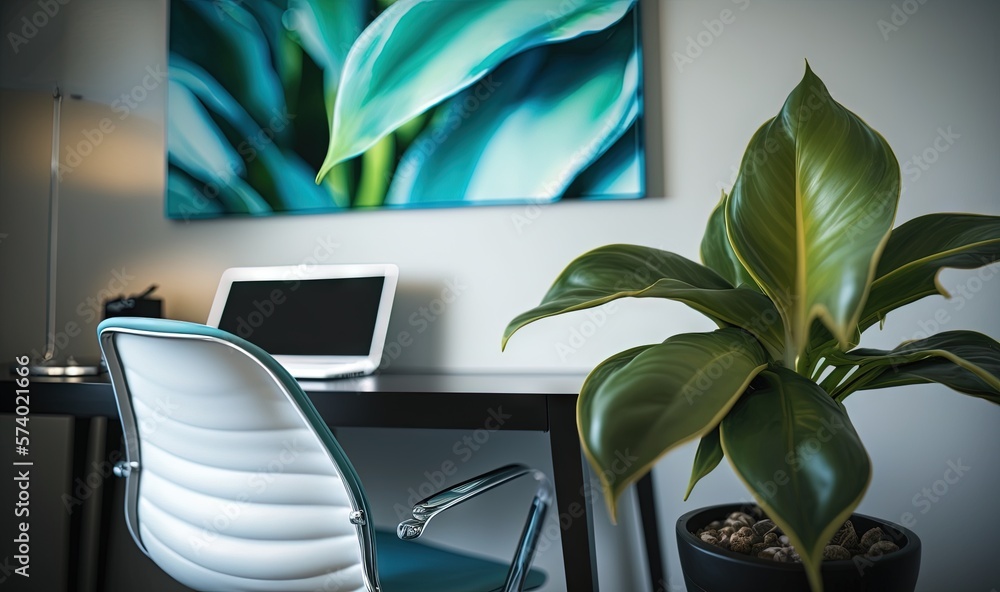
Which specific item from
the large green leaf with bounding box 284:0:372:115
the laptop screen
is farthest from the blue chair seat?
the large green leaf with bounding box 284:0:372:115

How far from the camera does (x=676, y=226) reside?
65.8 inches

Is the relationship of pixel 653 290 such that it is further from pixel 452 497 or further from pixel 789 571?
pixel 452 497

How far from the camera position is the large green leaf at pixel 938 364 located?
799mm

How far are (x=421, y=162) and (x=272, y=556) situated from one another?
1.06 meters

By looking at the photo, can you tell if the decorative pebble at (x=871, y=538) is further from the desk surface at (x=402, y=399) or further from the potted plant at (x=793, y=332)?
the desk surface at (x=402, y=399)

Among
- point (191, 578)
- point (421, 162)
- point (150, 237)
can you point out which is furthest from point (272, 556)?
point (150, 237)

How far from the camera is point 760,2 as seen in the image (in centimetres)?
165

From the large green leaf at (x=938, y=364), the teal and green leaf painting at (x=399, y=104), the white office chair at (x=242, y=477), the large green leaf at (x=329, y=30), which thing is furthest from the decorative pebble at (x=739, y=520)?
the large green leaf at (x=329, y=30)

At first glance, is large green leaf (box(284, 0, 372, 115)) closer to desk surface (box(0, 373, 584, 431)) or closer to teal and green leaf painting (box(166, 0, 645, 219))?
teal and green leaf painting (box(166, 0, 645, 219))

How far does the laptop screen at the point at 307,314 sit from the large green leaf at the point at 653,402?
96 cm

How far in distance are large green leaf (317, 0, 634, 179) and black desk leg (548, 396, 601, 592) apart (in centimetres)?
95

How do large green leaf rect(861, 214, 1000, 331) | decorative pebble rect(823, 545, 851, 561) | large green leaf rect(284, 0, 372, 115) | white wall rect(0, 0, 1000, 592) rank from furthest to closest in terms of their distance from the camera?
large green leaf rect(284, 0, 372, 115) → white wall rect(0, 0, 1000, 592) → decorative pebble rect(823, 545, 851, 561) → large green leaf rect(861, 214, 1000, 331)

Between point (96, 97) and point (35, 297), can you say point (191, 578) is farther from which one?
point (96, 97)

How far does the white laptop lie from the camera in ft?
5.52
